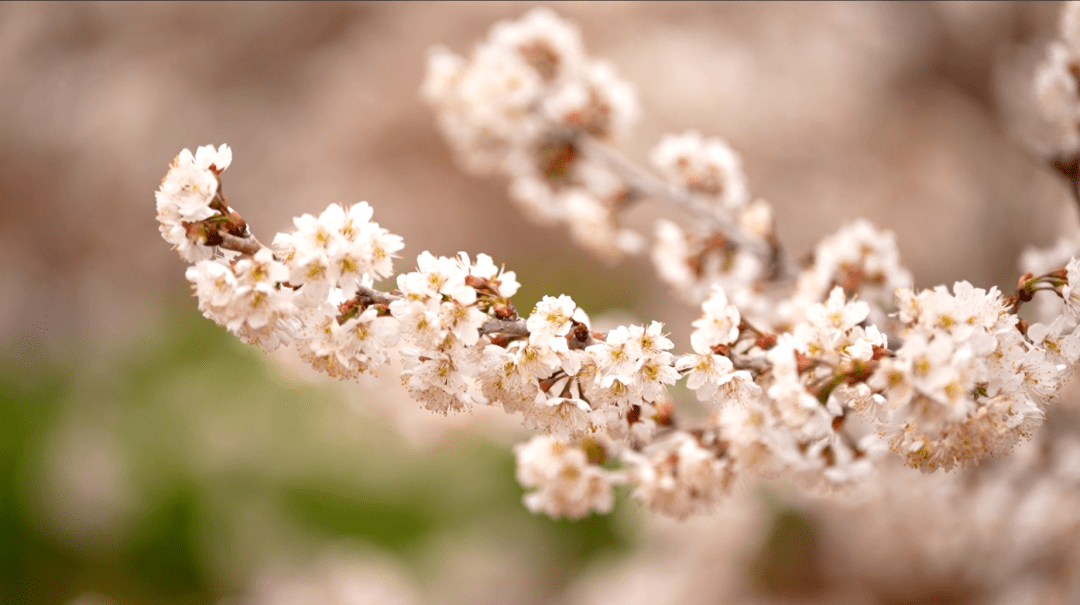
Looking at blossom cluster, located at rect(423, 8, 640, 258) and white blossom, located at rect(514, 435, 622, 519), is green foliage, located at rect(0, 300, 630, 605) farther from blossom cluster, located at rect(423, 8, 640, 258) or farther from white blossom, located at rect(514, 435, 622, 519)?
white blossom, located at rect(514, 435, 622, 519)

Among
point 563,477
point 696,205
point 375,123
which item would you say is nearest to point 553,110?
point 696,205

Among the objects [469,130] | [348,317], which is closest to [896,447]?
[348,317]

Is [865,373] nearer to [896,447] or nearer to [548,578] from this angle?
[896,447]

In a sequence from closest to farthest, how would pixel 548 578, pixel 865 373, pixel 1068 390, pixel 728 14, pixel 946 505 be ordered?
pixel 865 373
pixel 1068 390
pixel 946 505
pixel 548 578
pixel 728 14

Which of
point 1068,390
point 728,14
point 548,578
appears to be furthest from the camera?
point 728,14

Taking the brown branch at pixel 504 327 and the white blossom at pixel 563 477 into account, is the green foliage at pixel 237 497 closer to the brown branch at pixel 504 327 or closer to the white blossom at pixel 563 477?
the white blossom at pixel 563 477

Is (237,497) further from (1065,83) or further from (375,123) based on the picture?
(1065,83)

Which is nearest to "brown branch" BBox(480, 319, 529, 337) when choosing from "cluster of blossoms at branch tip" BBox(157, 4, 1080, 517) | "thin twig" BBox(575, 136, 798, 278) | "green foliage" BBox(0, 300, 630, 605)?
"cluster of blossoms at branch tip" BBox(157, 4, 1080, 517)

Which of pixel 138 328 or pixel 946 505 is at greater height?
pixel 138 328
